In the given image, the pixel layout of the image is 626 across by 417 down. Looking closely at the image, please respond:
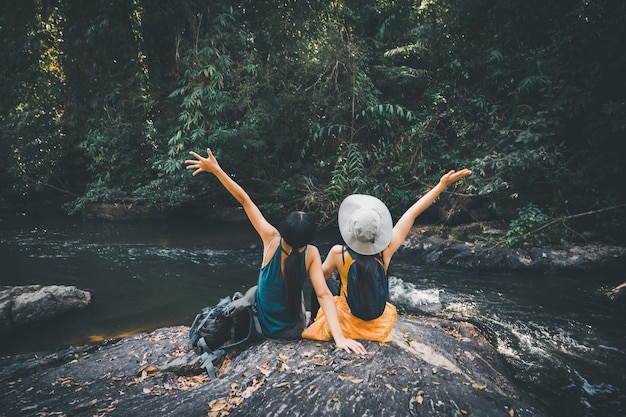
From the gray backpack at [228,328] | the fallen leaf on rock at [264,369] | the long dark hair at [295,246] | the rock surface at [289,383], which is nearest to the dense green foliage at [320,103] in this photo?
the rock surface at [289,383]

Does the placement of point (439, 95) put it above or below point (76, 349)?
above

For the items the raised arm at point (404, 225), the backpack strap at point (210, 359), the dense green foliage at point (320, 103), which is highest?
the dense green foliage at point (320, 103)

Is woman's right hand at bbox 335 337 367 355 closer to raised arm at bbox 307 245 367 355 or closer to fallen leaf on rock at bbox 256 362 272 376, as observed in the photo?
raised arm at bbox 307 245 367 355

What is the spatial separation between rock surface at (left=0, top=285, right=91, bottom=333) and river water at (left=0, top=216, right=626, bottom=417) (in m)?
0.17

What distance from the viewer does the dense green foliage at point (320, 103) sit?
29.0 ft

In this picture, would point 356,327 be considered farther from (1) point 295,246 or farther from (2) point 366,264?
(1) point 295,246

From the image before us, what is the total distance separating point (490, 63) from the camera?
10617 mm

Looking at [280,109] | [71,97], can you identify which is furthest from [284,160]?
[71,97]

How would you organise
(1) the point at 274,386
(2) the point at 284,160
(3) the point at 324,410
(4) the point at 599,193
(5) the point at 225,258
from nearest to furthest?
1. (3) the point at 324,410
2. (1) the point at 274,386
3. (4) the point at 599,193
4. (5) the point at 225,258
5. (2) the point at 284,160

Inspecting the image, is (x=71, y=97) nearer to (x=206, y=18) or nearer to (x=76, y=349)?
(x=206, y=18)

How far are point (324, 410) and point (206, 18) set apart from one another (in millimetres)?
11681

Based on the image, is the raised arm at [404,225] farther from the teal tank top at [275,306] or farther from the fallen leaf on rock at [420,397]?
the fallen leaf on rock at [420,397]

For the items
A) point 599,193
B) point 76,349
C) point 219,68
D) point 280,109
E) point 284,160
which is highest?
point 219,68

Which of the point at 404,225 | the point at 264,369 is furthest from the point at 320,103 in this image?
the point at 264,369
